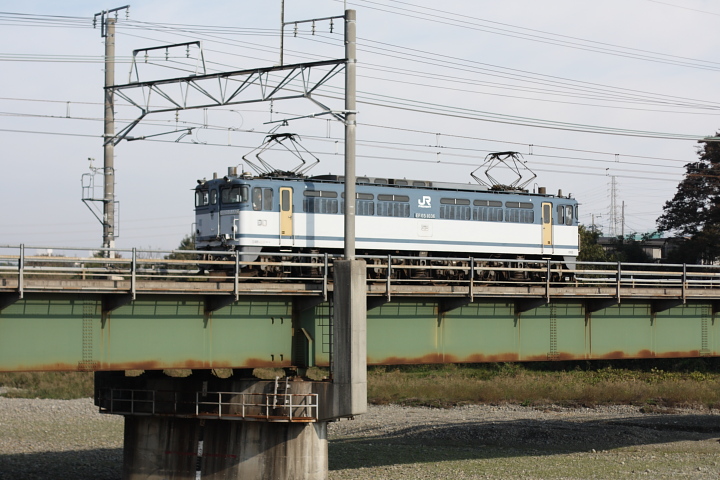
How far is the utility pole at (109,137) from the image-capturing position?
95.7ft

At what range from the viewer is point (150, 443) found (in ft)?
98.2

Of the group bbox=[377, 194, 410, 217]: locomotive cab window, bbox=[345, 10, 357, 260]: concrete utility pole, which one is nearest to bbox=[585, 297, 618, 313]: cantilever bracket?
bbox=[377, 194, 410, 217]: locomotive cab window

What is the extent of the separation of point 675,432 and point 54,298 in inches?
1473

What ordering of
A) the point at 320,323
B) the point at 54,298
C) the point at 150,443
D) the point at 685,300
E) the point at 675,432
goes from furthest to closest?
1. the point at 675,432
2. the point at 685,300
3. the point at 150,443
4. the point at 320,323
5. the point at 54,298

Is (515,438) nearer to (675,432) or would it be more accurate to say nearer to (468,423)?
(468,423)

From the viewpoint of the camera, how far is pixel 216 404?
28078mm

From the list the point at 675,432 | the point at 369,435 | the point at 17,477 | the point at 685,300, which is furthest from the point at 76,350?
the point at 675,432

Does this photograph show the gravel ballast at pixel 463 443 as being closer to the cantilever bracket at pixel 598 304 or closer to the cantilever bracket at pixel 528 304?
the cantilever bracket at pixel 598 304

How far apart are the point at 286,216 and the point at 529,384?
34.9 metres

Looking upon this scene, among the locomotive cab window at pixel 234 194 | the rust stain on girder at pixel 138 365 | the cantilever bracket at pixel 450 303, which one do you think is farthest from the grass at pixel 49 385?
the cantilever bracket at pixel 450 303

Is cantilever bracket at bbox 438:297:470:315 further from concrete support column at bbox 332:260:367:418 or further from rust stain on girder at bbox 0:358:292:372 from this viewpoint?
rust stain on girder at bbox 0:358:292:372

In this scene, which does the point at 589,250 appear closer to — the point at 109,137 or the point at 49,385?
the point at 49,385

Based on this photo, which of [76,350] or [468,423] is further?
[468,423]

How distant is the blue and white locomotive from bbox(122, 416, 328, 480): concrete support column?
8307 mm
